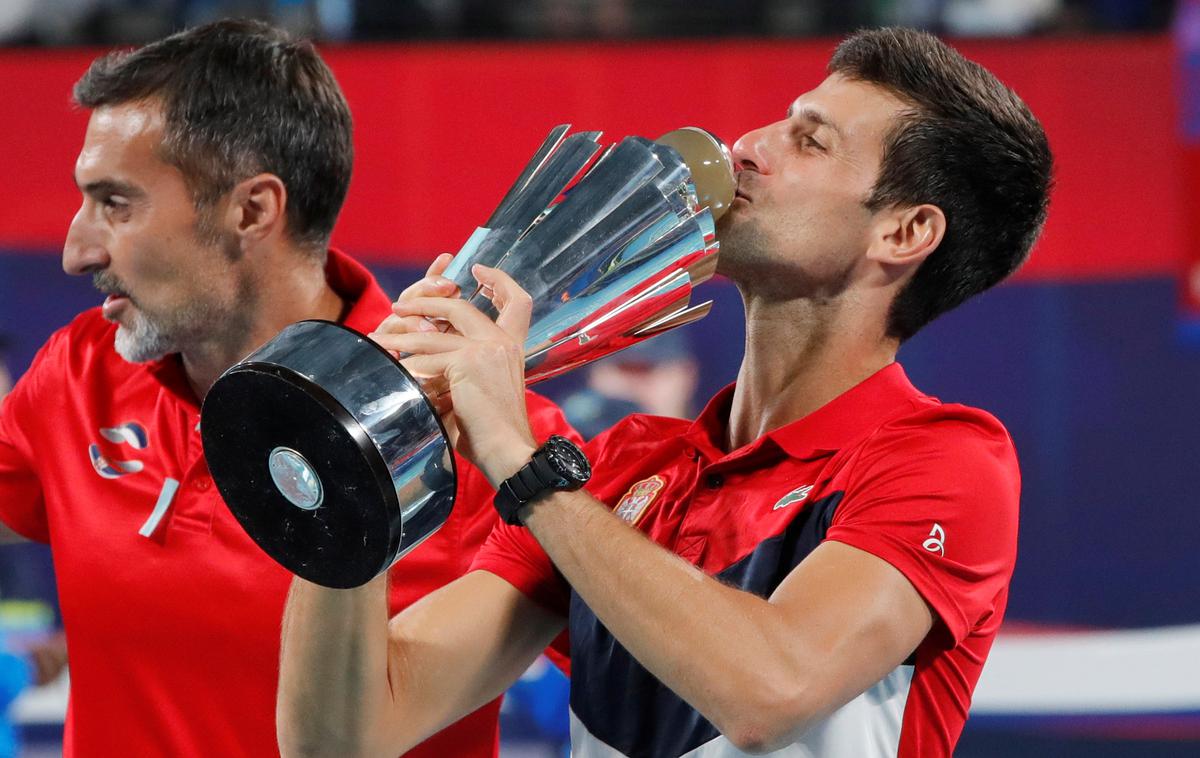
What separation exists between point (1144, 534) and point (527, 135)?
2.19m

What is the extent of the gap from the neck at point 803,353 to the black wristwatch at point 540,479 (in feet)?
1.49

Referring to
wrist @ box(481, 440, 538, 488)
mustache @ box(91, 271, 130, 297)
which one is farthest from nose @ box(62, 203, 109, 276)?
wrist @ box(481, 440, 538, 488)

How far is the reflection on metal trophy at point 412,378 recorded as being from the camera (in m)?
1.38

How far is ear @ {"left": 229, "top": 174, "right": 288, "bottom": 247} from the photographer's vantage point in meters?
2.21

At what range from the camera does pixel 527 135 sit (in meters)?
4.46

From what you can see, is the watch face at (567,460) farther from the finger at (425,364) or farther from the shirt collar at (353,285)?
the shirt collar at (353,285)

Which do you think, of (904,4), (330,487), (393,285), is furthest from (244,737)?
(904,4)

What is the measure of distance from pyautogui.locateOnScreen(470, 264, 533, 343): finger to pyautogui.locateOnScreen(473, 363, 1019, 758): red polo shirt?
0.35m

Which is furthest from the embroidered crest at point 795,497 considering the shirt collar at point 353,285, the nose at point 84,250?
the nose at point 84,250

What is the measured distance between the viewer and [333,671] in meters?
1.69

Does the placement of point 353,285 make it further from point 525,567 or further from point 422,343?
point 422,343

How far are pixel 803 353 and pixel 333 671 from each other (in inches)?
28.0

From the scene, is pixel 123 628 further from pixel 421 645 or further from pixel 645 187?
pixel 645 187

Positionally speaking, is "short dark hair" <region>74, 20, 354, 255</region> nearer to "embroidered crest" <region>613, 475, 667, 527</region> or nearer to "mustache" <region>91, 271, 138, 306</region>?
"mustache" <region>91, 271, 138, 306</region>
